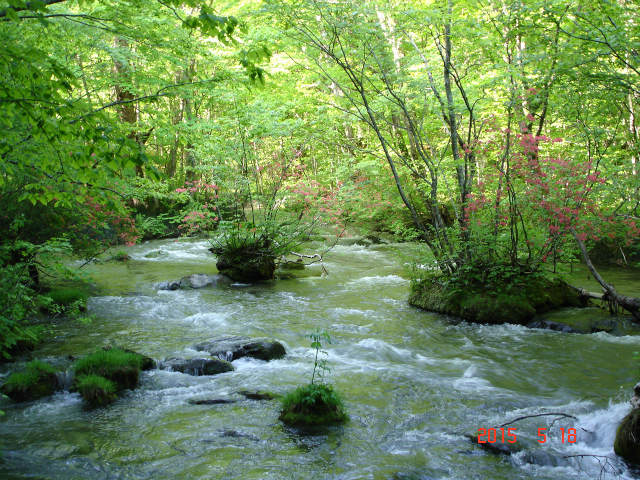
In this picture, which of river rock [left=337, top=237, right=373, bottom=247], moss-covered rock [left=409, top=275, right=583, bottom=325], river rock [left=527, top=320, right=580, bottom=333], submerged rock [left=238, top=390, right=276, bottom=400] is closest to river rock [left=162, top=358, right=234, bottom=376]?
submerged rock [left=238, top=390, right=276, bottom=400]

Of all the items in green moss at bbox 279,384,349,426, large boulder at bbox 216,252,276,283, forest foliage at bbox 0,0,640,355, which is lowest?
green moss at bbox 279,384,349,426

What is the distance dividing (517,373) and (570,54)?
5.05 meters

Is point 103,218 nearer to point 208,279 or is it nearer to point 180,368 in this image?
point 208,279

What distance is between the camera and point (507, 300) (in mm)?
9141

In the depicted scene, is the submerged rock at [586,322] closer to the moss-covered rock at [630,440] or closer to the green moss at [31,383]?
the moss-covered rock at [630,440]

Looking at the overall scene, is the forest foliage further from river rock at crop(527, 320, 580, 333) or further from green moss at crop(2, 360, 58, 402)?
river rock at crop(527, 320, 580, 333)

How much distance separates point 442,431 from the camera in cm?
Answer: 482

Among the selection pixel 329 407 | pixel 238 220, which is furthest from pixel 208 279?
pixel 329 407

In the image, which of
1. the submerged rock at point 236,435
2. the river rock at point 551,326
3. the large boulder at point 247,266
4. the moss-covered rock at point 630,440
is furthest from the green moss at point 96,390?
the large boulder at point 247,266

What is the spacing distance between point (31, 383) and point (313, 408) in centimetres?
355

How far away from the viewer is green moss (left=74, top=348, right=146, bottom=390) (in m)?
5.88

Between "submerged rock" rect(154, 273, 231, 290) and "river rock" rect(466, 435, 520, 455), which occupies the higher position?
"submerged rock" rect(154, 273, 231, 290)

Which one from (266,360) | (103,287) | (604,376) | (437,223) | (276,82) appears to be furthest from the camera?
(276,82)
